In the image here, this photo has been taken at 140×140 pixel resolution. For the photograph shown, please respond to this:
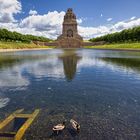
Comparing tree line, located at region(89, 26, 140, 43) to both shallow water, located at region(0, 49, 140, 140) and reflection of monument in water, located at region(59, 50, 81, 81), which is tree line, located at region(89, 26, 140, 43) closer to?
reflection of monument in water, located at region(59, 50, 81, 81)

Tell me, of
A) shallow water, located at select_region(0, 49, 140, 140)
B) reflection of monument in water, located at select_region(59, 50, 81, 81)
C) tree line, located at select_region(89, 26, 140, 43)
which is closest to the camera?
shallow water, located at select_region(0, 49, 140, 140)

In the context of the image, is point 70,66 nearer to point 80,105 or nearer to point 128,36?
point 80,105

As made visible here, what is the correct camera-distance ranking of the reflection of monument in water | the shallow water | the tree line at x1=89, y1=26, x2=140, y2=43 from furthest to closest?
the tree line at x1=89, y1=26, x2=140, y2=43 < the reflection of monument in water < the shallow water

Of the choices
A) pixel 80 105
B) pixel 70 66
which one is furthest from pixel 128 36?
pixel 80 105

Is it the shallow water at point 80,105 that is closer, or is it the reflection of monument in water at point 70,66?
the shallow water at point 80,105

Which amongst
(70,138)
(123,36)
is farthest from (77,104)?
(123,36)

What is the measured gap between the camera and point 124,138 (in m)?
10.5

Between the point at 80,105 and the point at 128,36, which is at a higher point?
the point at 128,36

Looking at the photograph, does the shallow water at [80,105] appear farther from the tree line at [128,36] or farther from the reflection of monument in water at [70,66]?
the tree line at [128,36]

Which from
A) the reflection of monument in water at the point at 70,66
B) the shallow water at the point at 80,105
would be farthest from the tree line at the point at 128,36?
the shallow water at the point at 80,105

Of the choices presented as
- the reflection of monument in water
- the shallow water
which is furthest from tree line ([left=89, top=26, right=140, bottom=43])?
the shallow water

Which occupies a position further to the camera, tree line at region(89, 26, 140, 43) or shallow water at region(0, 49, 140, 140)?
tree line at region(89, 26, 140, 43)

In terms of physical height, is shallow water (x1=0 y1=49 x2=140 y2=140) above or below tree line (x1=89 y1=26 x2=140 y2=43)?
below

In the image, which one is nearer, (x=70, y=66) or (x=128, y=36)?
(x=70, y=66)
